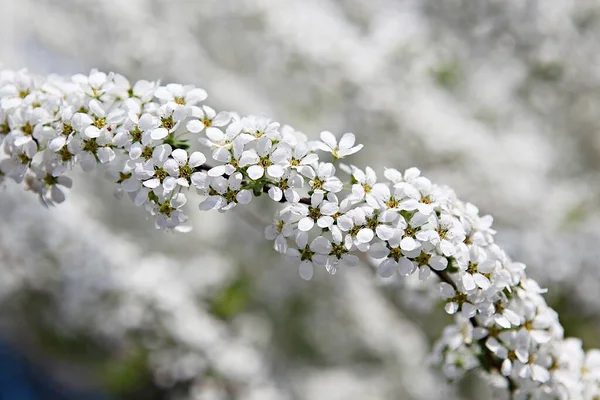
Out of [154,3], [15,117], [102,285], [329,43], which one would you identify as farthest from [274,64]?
[15,117]

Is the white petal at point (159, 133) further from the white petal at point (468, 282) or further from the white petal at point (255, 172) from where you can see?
the white petal at point (468, 282)

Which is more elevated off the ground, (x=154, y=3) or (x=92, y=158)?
(x=154, y=3)

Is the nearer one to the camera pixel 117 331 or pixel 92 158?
pixel 92 158

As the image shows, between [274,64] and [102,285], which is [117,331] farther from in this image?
[274,64]

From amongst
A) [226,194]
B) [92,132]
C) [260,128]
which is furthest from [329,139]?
[92,132]

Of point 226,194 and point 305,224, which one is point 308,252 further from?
point 226,194

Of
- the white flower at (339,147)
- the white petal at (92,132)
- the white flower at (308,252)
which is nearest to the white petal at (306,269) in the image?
the white flower at (308,252)

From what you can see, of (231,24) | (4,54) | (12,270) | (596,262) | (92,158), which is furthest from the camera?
(4,54)
